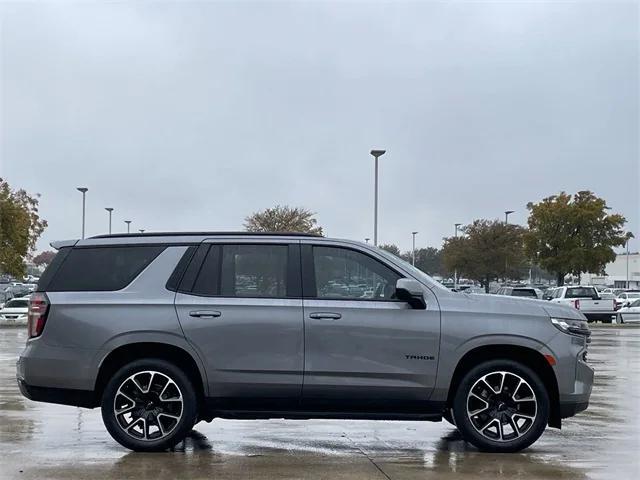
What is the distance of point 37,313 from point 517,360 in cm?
445

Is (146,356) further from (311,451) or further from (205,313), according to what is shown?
(311,451)

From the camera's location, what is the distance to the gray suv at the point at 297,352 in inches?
279

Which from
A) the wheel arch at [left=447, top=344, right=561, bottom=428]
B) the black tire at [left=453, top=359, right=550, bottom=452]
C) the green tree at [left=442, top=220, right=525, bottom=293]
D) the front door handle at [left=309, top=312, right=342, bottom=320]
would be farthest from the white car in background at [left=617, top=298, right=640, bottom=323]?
the front door handle at [left=309, top=312, right=342, bottom=320]

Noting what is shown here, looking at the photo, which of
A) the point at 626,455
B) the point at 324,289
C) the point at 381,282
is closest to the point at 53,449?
the point at 324,289

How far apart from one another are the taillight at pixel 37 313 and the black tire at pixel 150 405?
33.0 inches

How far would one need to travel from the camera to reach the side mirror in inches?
276

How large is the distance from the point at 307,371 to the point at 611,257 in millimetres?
49098

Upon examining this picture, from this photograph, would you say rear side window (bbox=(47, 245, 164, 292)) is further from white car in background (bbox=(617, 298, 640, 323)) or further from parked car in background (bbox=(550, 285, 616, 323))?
white car in background (bbox=(617, 298, 640, 323))

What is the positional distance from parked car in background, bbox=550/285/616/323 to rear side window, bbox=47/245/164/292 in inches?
1146

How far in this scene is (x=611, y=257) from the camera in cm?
5222

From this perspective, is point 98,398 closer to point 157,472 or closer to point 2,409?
point 157,472

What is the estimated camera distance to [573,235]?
52.5m

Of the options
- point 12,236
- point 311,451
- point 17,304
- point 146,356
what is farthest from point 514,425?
point 12,236

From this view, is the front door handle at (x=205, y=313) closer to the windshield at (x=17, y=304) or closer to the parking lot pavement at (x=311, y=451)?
the parking lot pavement at (x=311, y=451)
